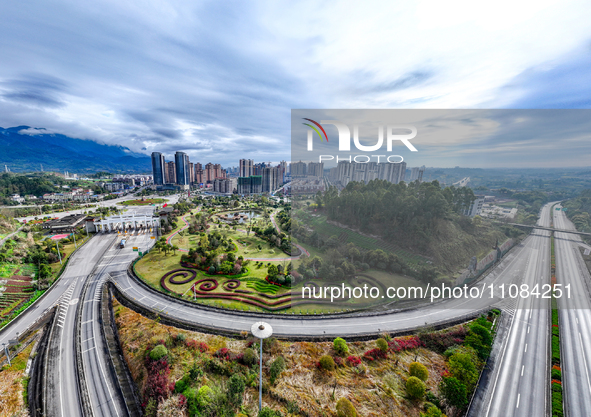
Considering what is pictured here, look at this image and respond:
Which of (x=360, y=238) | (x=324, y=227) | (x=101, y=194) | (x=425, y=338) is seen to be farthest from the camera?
(x=101, y=194)

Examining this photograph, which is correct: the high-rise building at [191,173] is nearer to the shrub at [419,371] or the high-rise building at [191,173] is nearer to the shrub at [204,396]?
the shrub at [204,396]

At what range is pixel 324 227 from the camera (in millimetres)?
39000

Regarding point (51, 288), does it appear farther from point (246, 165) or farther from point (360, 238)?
point (246, 165)

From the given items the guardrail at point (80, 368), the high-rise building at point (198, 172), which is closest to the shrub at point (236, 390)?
the guardrail at point (80, 368)

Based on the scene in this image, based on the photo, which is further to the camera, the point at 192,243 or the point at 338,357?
the point at 192,243

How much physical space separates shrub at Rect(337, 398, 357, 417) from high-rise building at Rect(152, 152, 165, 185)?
13175cm

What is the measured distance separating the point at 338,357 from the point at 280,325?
207 inches

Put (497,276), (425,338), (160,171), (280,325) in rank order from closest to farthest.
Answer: (425,338) → (280,325) → (497,276) → (160,171)

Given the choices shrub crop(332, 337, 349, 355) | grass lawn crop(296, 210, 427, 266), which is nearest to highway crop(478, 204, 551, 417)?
shrub crop(332, 337, 349, 355)

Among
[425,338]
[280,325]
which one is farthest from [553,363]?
[280,325]

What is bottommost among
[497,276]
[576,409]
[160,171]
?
[576,409]

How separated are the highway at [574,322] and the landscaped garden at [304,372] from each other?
4.21 m

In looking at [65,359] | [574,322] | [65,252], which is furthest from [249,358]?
[65,252]

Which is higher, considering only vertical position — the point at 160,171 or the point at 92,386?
the point at 160,171
